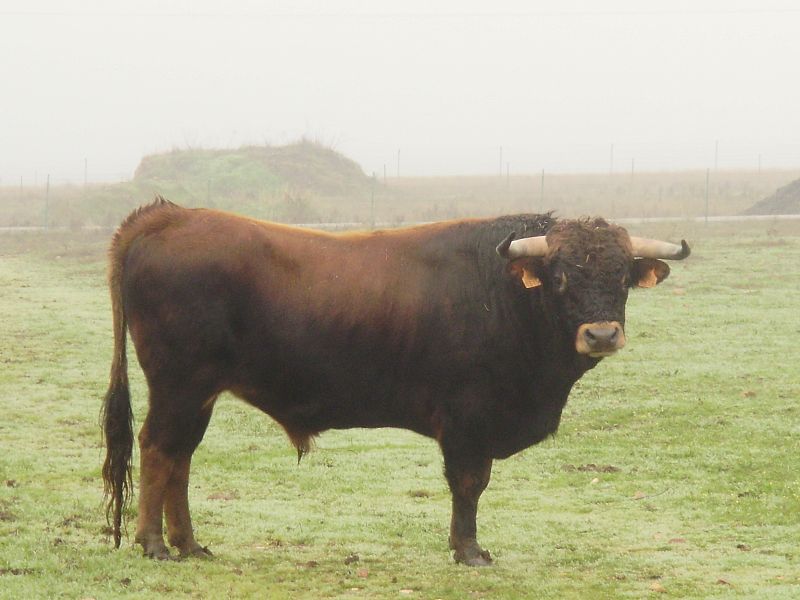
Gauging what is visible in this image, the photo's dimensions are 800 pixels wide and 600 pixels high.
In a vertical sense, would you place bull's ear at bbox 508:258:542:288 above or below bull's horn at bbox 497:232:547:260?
below

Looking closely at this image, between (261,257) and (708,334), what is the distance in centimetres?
1071

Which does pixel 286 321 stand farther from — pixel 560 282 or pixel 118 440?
pixel 560 282

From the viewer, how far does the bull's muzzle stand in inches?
279

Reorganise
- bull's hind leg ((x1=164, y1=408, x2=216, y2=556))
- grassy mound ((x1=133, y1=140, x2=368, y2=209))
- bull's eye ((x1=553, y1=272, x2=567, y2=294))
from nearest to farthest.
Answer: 1. bull's eye ((x1=553, y1=272, x2=567, y2=294))
2. bull's hind leg ((x1=164, y1=408, x2=216, y2=556))
3. grassy mound ((x1=133, y1=140, x2=368, y2=209))

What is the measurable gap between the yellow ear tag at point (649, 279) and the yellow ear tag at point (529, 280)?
71 centimetres

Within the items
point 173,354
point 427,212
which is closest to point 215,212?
point 173,354

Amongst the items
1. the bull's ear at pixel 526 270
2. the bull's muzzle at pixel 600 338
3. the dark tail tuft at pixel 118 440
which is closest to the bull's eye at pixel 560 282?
the bull's ear at pixel 526 270

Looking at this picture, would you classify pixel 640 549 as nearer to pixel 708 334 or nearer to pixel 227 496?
pixel 227 496

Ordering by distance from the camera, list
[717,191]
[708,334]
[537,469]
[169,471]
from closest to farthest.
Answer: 1. [169,471]
2. [537,469]
3. [708,334]
4. [717,191]

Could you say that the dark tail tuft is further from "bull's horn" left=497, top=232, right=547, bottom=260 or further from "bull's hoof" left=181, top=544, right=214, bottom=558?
"bull's horn" left=497, top=232, right=547, bottom=260

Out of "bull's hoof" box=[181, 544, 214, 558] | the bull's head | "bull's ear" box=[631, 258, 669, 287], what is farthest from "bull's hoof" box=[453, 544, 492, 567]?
"bull's ear" box=[631, 258, 669, 287]

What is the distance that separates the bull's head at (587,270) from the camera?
23.9ft

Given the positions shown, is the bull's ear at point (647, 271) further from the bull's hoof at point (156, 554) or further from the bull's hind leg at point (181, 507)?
the bull's hoof at point (156, 554)

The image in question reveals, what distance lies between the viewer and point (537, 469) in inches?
420
